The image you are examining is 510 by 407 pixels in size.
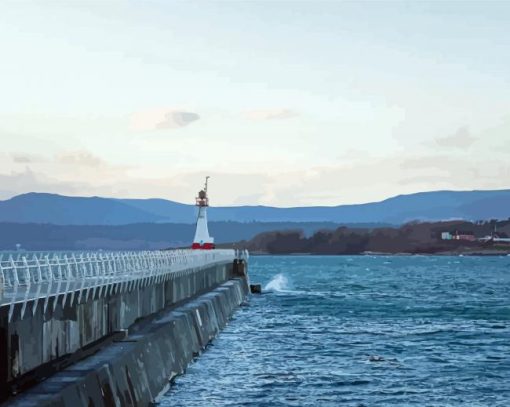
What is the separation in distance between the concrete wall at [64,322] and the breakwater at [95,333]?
0.02m

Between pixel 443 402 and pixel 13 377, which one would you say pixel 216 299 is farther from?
pixel 13 377

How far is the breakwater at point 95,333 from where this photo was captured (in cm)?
1792

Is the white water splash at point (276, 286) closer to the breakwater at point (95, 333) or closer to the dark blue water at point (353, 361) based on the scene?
the dark blue water at point (353, 361)

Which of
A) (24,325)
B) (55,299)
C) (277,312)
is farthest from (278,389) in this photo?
(277,312)

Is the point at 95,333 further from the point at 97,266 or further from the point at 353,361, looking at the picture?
the point at 353,361

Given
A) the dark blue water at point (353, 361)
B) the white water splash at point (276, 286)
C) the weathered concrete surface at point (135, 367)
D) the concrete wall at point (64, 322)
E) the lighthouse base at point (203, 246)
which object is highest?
the lighthouse base at point (203, 246)

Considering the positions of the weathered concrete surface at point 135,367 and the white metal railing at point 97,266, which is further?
the white metal railing at point 97,266

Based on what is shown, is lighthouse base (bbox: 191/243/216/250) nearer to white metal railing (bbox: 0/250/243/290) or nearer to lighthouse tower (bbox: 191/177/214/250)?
lighthouse tower (bbox: 191/177/214/250)

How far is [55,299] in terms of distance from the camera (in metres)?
21.1

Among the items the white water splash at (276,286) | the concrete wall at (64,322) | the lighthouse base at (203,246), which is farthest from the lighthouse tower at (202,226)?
the concrete wall at (64,322)

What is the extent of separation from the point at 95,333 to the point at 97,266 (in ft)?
11.4

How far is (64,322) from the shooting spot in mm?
21750

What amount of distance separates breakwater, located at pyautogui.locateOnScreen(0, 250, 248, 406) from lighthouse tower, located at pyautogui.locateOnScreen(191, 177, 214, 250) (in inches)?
1198

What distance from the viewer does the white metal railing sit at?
67.1 feet
